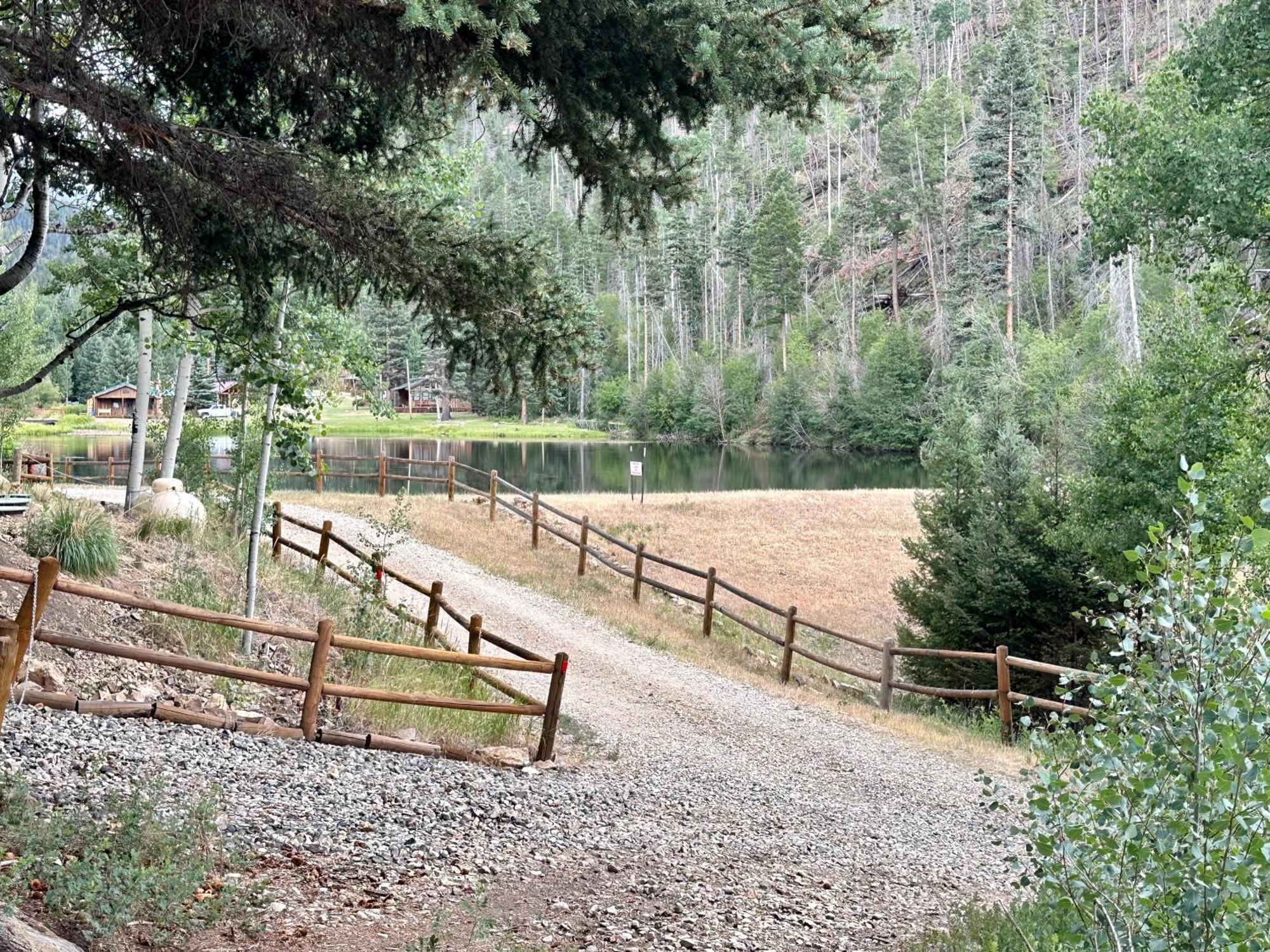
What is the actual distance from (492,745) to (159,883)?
4095 mm

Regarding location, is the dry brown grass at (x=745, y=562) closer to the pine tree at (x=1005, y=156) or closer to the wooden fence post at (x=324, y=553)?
the wooden fence post at (x=324, y=553)

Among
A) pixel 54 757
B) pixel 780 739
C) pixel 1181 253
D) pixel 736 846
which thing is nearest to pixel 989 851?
pixel 736 846

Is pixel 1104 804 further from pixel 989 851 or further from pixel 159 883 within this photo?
pixel 989 851

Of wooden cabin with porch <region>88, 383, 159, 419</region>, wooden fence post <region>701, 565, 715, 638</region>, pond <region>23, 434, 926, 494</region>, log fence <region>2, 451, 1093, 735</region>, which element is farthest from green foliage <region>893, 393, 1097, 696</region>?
wooden cabin with porch <region>88, 383, 159, 419</region>

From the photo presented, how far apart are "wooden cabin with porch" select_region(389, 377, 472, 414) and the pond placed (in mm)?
12447

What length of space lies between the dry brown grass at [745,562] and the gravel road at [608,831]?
326cm

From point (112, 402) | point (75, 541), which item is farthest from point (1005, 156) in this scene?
point (112, 402)

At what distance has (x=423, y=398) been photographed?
9056 centimetres

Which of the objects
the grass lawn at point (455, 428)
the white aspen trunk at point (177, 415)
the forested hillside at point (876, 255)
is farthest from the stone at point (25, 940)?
the grass lawn at point (455, 428)

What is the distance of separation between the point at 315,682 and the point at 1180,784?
5.83 m

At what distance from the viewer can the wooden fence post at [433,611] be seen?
11.6 metres

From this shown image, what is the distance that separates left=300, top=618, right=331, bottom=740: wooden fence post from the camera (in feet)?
23.9

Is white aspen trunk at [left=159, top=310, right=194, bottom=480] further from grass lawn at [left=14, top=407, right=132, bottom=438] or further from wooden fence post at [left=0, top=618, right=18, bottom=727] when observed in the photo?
grass lawn at [left=14, top=407, right=132, bottom=438]

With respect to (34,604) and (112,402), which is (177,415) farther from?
(112,402)
